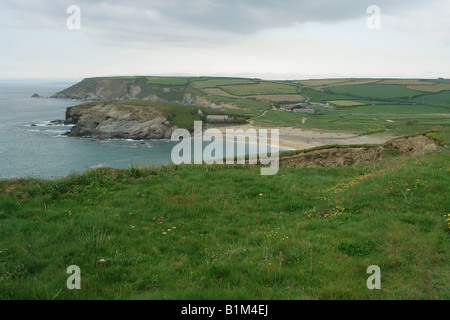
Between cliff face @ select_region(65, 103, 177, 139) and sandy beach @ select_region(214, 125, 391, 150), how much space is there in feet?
115

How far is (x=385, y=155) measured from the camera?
2430cm

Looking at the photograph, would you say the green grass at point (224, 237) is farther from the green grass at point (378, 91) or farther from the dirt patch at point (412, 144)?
the green grass at point (378, 91)

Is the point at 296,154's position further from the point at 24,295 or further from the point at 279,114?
the point at 279,114

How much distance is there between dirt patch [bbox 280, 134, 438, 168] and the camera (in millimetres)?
23906

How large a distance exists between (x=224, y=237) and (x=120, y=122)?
297 feet

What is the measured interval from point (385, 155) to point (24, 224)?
24745 millimetres

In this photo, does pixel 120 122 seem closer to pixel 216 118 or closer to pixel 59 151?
pixel 59 151

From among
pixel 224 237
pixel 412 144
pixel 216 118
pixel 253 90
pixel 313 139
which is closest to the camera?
pixel 224 237

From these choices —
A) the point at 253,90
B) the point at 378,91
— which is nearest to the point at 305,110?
the point at 253,90

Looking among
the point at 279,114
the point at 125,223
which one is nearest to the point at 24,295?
the point at 125,223

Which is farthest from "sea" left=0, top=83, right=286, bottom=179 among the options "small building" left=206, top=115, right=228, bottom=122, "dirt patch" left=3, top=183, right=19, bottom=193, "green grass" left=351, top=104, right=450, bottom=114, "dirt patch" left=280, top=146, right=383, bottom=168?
"green grass" left=351, top=104, right=450, bottom=114

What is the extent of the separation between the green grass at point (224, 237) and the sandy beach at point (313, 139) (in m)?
55.2

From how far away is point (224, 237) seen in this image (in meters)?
8.09

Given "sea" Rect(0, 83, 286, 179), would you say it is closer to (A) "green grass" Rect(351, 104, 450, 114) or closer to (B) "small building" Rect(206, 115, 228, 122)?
(B) "small building" Rect(206, 115, 228, 122)
